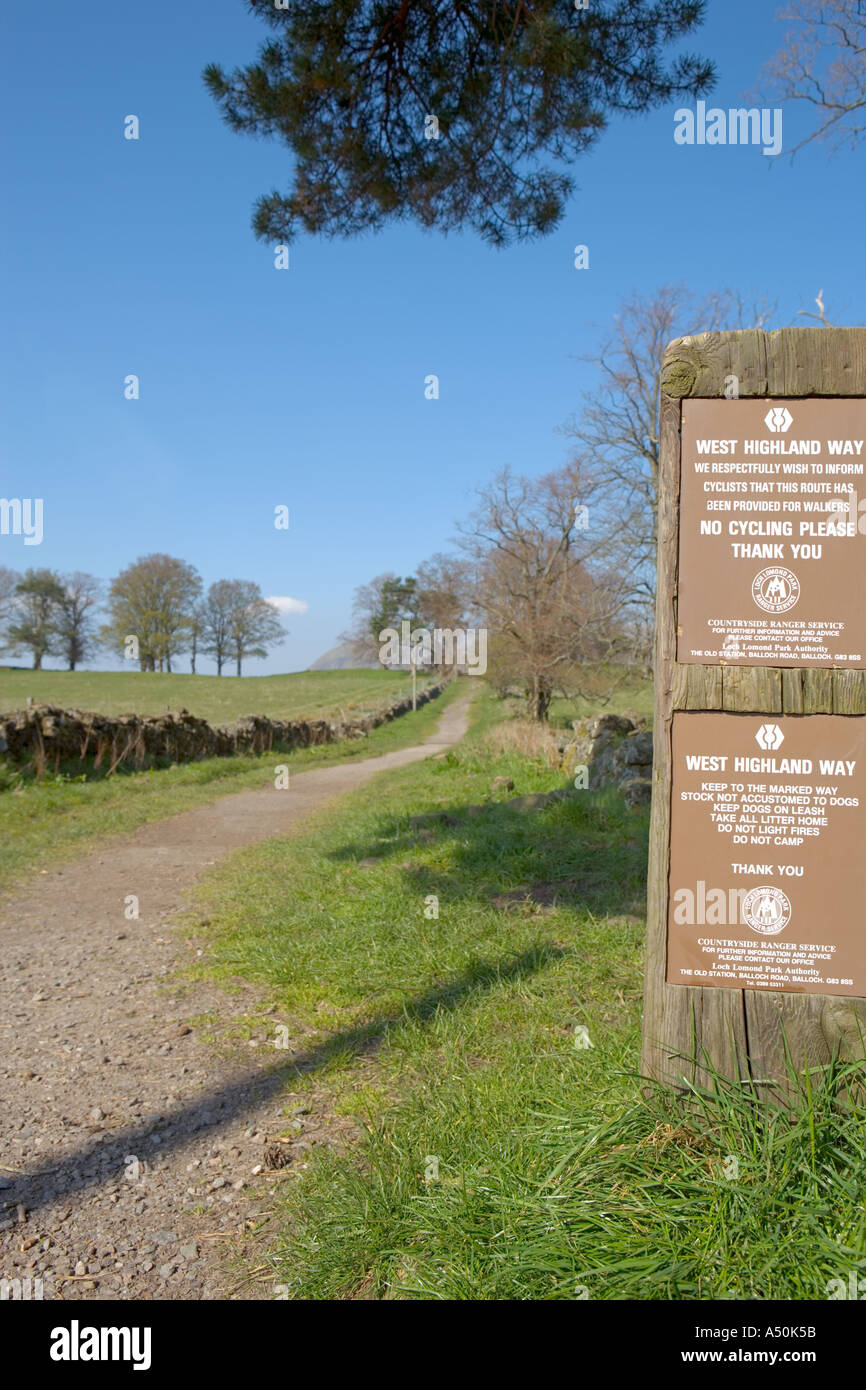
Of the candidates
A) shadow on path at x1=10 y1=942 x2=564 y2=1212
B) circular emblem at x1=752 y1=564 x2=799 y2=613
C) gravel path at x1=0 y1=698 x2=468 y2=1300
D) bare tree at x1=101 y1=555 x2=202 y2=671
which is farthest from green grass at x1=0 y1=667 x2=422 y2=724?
circular emblem at x1=752 y1=564 x2=799 y2=613

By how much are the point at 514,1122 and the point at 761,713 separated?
5.60 ft

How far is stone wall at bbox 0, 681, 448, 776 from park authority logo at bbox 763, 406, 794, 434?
38.1 ft

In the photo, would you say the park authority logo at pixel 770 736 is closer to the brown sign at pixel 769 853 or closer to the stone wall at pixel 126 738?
the brown sign at pixel 769 853

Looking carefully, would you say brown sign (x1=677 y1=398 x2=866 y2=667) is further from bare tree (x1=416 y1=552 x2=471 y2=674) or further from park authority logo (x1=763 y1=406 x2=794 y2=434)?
bare tree (x1=416 y1=552 x2=471 y2=674)

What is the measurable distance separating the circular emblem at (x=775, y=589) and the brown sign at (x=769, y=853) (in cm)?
37

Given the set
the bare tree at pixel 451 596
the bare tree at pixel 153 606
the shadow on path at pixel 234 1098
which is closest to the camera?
the shadow on path at pixel 234 1098

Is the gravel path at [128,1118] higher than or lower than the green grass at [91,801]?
lower

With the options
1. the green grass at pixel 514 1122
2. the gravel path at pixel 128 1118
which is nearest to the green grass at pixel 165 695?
the gravel path at pixel 128 1118

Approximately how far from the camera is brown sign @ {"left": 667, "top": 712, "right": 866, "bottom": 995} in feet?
9.62

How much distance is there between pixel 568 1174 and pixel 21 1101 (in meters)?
2.50

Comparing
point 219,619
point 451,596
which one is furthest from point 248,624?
point 451,596

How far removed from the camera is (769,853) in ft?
9.79

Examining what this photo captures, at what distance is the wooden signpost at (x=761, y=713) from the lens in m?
2.93

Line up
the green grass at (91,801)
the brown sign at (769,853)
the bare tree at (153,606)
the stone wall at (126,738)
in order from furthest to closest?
1. the bare tree at (153,606)
2. the stone wall at (126,738)
3. the green grass at (91,801)
4. the brown sign at (769,853)
